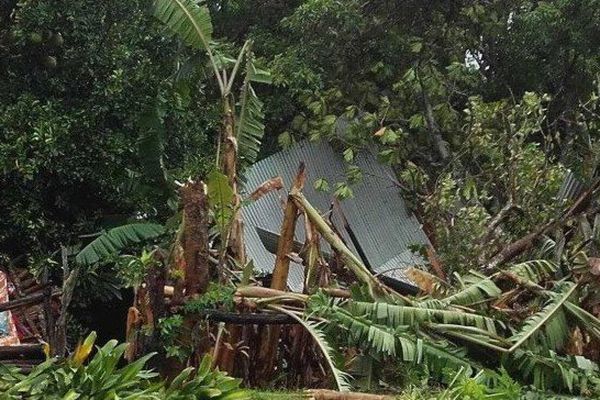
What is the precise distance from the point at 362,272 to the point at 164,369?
203 cm

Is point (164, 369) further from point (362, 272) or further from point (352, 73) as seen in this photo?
point (352, 73)

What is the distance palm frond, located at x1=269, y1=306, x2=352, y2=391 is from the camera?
261 inches

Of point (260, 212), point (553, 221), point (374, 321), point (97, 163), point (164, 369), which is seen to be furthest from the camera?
point (260, 212)

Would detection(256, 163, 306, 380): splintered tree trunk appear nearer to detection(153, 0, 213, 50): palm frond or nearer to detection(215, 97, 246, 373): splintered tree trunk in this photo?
detection(215, 97, 246, 373): splintered tree trunk

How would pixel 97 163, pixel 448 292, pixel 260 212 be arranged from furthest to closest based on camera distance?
pixel 260 212 → pixel 97 163 → pixel 448 292

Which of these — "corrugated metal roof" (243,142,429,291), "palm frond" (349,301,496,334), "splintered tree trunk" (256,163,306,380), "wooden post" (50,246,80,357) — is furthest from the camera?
"corrugated metal roof" (243,142,429,291)

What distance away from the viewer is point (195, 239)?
7.18 m

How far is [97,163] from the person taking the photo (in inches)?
375

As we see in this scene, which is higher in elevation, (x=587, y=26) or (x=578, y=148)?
(x=587, y=26)

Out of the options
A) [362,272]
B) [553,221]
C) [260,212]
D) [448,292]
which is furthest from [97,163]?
[553,221]

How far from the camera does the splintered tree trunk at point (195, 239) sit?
278 inches

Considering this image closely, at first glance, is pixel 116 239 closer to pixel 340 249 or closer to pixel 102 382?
pixel 340 249

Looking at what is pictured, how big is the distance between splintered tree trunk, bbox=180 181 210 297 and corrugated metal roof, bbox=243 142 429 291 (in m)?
2.92

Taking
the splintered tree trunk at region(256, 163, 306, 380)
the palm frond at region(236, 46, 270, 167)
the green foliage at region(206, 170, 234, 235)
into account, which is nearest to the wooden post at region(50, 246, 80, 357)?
the green foliage at region(206, 170, 234, 235)
